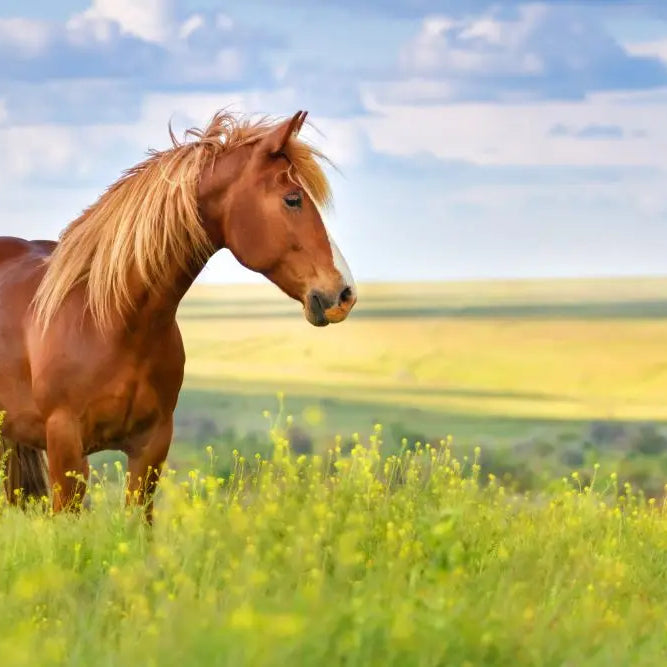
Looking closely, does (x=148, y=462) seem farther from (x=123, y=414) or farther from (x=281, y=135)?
(x=281, y=135)

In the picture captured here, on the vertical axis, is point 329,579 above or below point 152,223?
below

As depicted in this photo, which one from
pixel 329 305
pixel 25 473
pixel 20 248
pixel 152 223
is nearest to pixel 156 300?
pixel 152 223

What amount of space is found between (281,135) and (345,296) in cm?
92

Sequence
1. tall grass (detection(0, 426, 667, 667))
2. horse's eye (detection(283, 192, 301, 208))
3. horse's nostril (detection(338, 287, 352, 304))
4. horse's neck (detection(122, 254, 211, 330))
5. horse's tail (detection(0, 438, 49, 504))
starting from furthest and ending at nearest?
1. horse's tail (detection(0, 438, 49, 504))
2. horse's neck (detection(122, 254, 211, 330))
3. horse's eye (detection(283, 192, 301, 208))
4. horse's nostril (detection(338, 287, 352, 304))
5. tall grass (detection(0, 426, 667, 667))

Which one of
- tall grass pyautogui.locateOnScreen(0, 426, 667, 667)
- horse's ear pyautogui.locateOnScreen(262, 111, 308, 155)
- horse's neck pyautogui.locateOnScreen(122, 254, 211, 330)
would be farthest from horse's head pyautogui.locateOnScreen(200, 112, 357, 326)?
tall grass pyautogui.locateOnScreen(0, 426, 667, 667)

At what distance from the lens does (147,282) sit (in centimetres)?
701

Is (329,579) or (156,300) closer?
(329,579)

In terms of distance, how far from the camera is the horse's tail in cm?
862

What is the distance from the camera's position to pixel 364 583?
5234 millimetres

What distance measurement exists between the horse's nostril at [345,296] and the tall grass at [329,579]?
763 millimetres

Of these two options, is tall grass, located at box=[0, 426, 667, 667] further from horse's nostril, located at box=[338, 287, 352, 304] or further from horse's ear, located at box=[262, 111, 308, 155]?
horse's ear, located at box=[262, 111, 308, 155]

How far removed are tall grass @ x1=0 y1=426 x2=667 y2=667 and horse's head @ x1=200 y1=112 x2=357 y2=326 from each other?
0.79m

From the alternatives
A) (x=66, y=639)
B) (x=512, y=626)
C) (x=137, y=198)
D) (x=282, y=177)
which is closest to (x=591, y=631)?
(x=512, y=626)

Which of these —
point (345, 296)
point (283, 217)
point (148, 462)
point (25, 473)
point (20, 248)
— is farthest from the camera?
point (25, 473)
